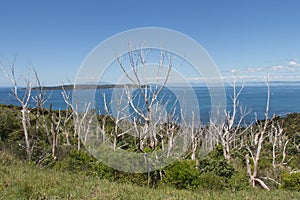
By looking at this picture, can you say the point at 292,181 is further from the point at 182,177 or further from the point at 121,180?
the point at 121,180

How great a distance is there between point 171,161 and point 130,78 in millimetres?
2303

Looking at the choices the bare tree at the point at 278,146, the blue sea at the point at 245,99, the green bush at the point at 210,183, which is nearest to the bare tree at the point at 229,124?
the blue sea at the point at 245,99

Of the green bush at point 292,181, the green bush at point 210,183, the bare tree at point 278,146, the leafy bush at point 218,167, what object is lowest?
the bare tree at point 278,146

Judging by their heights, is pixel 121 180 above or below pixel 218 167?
above

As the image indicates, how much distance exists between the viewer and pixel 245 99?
41312 millimetres

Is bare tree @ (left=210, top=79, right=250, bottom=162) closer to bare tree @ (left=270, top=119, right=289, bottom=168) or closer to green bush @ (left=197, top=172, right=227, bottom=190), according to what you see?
green bush @ (left=197, top=172, right=227, bottom=190)

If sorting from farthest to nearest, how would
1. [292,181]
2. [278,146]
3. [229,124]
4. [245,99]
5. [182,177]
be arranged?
[245,99] < [278,146] < [229,124] < [292,181] < [182,177]

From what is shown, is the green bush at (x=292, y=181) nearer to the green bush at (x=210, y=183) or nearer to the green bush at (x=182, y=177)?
the green bush at (x=210, y=183)

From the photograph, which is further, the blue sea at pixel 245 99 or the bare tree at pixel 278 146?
the bare tree at pixel 278 146

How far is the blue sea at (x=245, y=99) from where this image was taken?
20.0 ft

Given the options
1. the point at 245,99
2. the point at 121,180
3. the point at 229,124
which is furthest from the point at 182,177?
the point at 245,99

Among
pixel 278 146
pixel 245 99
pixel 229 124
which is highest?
pixel 229 124

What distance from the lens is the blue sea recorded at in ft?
20.0

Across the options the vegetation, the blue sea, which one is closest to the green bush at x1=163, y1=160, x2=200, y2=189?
the vegetation
